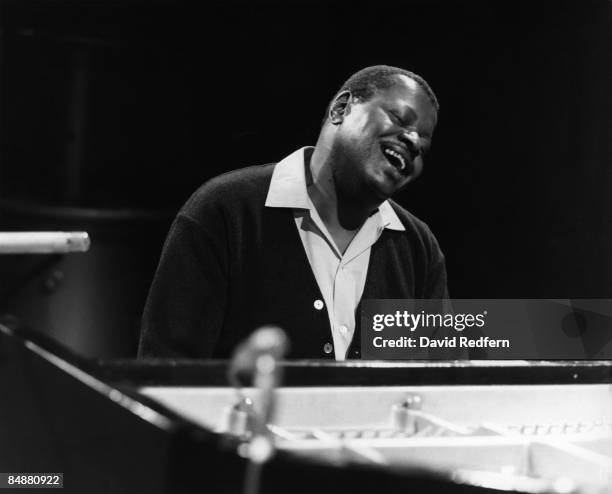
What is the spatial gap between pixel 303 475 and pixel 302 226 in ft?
3.02

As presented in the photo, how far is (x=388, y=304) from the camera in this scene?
168 cm

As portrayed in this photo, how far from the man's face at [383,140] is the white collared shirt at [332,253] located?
70 millimetres

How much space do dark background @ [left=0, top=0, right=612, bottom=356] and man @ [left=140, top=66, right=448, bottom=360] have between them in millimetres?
739

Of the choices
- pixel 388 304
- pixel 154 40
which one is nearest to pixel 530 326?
pixel 388 304

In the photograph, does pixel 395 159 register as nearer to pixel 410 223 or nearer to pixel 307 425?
pixel 410 223

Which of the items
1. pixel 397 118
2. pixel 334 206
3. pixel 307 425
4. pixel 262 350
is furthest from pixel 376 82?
pixel 262 350

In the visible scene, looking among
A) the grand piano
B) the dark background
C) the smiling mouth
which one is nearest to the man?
the smiling mouth

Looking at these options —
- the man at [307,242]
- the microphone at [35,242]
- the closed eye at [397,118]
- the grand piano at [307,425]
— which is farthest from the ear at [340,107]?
the microphone at [35,242]

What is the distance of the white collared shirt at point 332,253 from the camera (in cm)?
161

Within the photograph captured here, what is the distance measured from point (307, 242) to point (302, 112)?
0.90 metres

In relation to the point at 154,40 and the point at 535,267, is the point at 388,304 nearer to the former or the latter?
the point at 535,267

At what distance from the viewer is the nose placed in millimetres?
1645

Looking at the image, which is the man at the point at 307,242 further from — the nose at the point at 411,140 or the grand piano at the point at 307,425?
the grand piano at the point at 307,425

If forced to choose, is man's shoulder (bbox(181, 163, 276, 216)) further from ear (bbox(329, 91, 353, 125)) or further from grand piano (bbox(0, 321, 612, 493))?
grand piano (bbox(0, 321, 612, 493))
